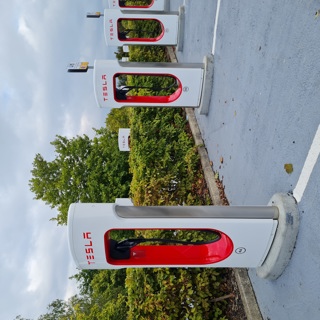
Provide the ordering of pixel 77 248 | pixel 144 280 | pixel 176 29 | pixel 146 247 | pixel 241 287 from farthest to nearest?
1. pixel 176 29
2. pixel 144 280
3. pixel 241 287
4. pixel 146 247
5. pixel 77 248

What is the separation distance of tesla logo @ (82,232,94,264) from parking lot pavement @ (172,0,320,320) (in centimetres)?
170

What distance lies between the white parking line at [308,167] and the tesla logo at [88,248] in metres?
1.74

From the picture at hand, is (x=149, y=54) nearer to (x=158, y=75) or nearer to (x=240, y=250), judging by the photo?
(x=158, y=75)

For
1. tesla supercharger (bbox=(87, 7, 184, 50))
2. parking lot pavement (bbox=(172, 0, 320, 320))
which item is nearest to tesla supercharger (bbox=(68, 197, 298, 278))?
parking lot pavement (bbox=(172, 0, 320, 320))

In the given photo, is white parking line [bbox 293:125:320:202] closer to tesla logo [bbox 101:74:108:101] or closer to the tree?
tesla logo [bbox 101:74:108:101]

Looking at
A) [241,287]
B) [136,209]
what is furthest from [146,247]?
[241,287]

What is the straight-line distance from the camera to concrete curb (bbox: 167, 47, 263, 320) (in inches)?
154

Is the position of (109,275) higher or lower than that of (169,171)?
lower

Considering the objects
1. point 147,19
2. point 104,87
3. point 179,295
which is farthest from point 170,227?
point 147,19

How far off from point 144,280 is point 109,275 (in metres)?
8.22

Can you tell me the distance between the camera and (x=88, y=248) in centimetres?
297

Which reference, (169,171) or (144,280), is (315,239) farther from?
(169,171)

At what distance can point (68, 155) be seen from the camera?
12.2m

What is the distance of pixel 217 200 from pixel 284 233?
234 cm
